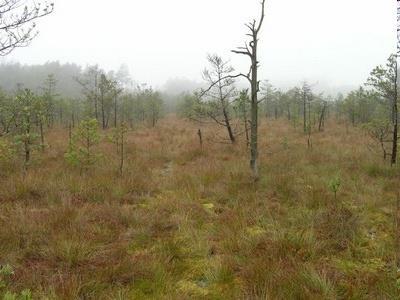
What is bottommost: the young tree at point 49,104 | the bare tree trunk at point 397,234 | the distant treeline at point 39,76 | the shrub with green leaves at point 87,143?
the bare tree trunk at point 397,234

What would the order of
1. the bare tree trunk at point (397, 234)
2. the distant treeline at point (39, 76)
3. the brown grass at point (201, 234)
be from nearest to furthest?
the brown grass at point (201, 234)
the bare tree trunk at point (397, 234)
the distant treeline at point (39, 76)

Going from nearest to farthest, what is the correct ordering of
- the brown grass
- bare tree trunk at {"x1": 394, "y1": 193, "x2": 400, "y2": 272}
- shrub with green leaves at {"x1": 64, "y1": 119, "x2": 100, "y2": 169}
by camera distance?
the brown grass
bare tree trunk at {"x1": 394, "y1": 193, "x2": 400, "y2": 272}
shrub with green leaves at {"x1": 64, "y1": 119, "x2": 100, "y2": 169}

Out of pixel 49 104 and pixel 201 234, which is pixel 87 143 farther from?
pixel 49 104

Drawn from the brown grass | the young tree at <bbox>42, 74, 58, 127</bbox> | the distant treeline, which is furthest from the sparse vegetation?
the distant treeline

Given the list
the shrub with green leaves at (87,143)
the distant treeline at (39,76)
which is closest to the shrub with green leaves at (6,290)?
the shrub with green leaves at (87,143)

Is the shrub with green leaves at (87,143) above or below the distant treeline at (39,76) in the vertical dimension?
below

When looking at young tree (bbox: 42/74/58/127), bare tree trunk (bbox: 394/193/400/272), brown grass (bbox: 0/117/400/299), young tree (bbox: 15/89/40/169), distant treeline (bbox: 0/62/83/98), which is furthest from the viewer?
distant treeline (bbox: 0/62/83/98)

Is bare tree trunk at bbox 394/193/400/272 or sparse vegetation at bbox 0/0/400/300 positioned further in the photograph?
bare tree trunk at bbox 394/193/400/272

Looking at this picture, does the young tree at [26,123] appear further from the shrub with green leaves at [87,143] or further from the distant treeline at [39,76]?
the distant treeline at [39,76]

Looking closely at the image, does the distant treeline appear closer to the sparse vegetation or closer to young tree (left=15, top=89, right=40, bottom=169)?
young tree (left=15, top=89, right=40, bottom=169)

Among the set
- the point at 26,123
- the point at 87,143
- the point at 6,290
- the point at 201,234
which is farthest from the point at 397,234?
the point at 26,123

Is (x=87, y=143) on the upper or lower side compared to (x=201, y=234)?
upper

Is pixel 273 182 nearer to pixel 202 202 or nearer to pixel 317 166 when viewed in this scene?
pixel 202 202

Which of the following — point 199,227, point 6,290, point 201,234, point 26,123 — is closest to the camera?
point 6,290
